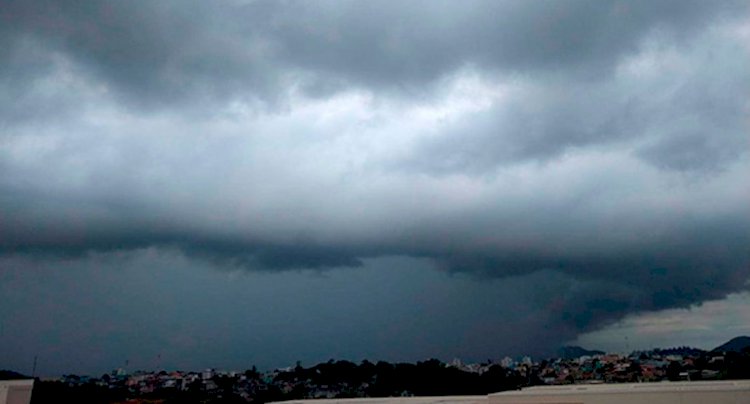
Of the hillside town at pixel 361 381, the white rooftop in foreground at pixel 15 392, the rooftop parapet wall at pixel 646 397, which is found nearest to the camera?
the rooftop parapet wall at pixel 646 397

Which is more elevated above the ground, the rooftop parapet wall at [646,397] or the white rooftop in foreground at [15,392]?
the white rooftop in foreground at [15,392]

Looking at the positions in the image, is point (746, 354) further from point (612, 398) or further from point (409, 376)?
point (612, 398)

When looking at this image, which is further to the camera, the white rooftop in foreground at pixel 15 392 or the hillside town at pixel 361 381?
the hillside town at pixel 361 381

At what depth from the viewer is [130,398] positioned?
6888 centimetres

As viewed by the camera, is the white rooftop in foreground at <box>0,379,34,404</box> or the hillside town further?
the hillside town

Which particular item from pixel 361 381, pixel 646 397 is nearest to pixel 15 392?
pixel 646 397

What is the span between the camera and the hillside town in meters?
63.1

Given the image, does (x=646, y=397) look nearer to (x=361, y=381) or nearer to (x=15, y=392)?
(x=15, y=392)

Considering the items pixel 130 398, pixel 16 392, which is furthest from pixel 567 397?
pixel 130 398

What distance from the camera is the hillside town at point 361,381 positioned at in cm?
6309

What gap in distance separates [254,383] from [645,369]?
6568 centimetres

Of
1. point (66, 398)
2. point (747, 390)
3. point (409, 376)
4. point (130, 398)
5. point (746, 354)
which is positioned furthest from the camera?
point (409, 376)

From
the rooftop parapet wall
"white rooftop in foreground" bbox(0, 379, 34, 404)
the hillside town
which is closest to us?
the rooftop parapet wall

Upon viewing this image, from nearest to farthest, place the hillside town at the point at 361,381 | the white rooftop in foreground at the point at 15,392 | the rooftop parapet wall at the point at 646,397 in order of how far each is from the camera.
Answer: the rooftop parapet wall at the point at 646,397
the white rooftop in foreground at the point at 15,392
the hillside town at the point at 361,381
